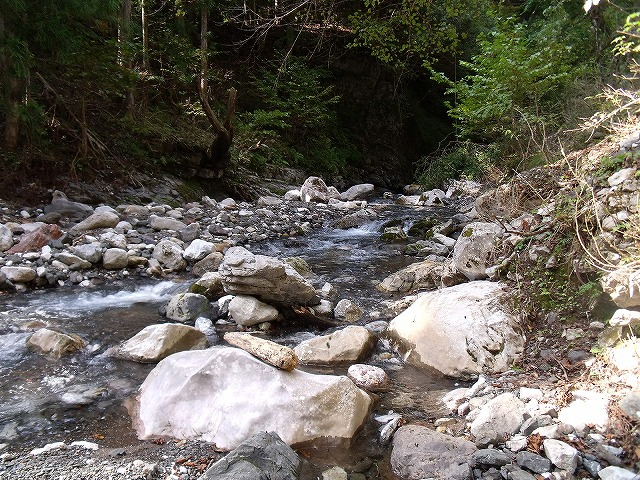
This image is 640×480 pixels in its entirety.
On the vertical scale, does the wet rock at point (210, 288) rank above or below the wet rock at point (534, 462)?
below

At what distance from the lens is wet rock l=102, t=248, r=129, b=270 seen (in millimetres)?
6020

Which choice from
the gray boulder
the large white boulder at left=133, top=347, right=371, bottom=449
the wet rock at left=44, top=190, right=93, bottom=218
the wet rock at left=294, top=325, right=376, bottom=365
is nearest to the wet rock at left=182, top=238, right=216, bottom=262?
the gray boulder

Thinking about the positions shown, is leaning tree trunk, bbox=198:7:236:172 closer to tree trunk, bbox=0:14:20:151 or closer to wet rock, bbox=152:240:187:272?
tree trunk, bbox=0:14:20:151

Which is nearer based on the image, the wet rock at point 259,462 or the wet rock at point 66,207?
the wet rock at point 259,462

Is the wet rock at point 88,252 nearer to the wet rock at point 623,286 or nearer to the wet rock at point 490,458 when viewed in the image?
the wet rock at point 490,458

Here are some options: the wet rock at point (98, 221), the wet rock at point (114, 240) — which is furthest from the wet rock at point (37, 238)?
the wet rock at point (114, 240)

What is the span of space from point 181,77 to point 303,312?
32.2ft

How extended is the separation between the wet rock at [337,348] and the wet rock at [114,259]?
323cm

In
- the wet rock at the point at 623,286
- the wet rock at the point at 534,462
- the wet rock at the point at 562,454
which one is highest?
the wet rock at the point at 623,286

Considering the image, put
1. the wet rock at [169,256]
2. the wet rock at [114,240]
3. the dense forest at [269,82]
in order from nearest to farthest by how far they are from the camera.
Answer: the dense forest at [269,82]
the wet rock at [169,256]
the wet rock at [114,240]

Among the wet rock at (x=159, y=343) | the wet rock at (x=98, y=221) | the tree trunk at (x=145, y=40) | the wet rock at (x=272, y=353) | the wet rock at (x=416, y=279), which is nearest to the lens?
the wet rock at (x=272, y=353)

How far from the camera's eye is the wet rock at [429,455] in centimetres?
233

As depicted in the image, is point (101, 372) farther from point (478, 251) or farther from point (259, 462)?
point (478, 251)

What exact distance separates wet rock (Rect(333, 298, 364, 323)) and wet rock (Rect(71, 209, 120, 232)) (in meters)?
4.12
